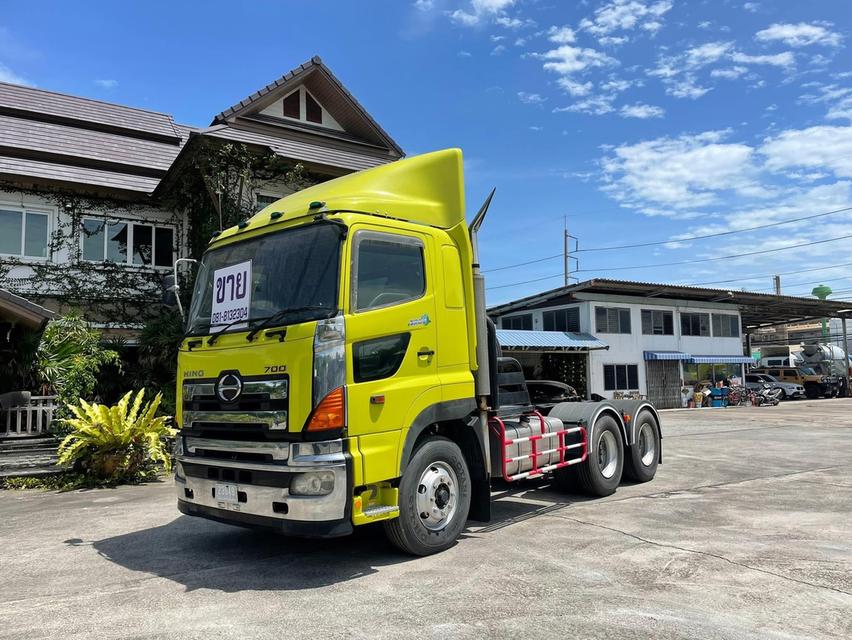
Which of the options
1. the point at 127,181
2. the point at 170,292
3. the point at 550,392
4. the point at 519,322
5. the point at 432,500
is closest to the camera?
the point at 432,500

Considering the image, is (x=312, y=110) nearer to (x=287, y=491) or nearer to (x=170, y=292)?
(x=170, y=292)

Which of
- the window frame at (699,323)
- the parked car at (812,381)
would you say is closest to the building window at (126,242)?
the window frame at (699,323)

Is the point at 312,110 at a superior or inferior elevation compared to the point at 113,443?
superior

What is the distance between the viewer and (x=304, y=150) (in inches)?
693

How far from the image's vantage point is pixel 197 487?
5578mm

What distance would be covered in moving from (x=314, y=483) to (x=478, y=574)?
1.50m

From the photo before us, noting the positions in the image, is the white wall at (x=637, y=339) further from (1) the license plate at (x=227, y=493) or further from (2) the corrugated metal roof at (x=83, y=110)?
(1) the license plate at (x=227, y=493)

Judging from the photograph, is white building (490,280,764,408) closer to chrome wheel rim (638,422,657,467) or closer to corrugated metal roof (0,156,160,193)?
corrugated metal roof (0,156,160,193)

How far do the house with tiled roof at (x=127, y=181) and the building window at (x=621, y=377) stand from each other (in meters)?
17.2

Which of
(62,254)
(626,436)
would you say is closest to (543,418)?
(626,436)

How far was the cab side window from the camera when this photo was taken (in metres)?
5.23

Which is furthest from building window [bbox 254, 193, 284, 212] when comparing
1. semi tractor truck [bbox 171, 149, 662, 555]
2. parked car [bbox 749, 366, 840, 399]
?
parked car [bbox 749, 366, 840, 399]

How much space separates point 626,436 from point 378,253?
17.3 feet

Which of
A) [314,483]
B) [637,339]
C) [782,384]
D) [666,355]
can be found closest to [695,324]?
[666,355]
